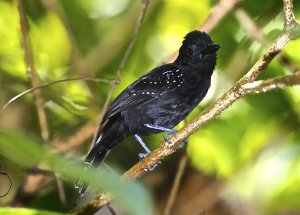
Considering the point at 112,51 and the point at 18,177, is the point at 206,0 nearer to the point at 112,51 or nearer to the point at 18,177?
the point at 112,51

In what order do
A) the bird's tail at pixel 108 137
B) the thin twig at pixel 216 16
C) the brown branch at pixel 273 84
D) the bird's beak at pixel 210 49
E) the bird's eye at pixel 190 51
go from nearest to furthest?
the brown branch at pixel 273 84, the bird's beak at pixel 210 49, the bird's eye at pixel 190 51, the bird's tail at pixel 108 137, the thin twig at pixel 216 16

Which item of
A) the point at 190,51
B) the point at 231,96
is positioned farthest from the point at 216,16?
the point at 231,96

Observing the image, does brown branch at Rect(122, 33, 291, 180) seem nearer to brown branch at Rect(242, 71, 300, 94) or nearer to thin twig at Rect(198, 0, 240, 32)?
brown branch at Rect(242, 71, 300, 94)

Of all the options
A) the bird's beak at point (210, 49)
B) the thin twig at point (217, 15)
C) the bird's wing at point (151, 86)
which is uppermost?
the thin twig at point (217, 15)

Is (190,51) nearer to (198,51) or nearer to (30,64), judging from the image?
(198,51)

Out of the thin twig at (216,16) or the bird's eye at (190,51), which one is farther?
the thin twig at (216,16)

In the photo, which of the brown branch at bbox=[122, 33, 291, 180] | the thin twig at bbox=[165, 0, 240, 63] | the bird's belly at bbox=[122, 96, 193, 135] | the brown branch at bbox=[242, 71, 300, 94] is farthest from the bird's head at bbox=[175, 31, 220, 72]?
the brown branch at bbox=[242, 71, 300, 94]

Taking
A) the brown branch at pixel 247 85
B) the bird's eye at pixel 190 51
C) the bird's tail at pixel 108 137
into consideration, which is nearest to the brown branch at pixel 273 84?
the brown branch at pixel 247 85

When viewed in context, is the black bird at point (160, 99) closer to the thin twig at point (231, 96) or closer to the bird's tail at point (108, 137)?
the bird's tail at point (108, 137)
